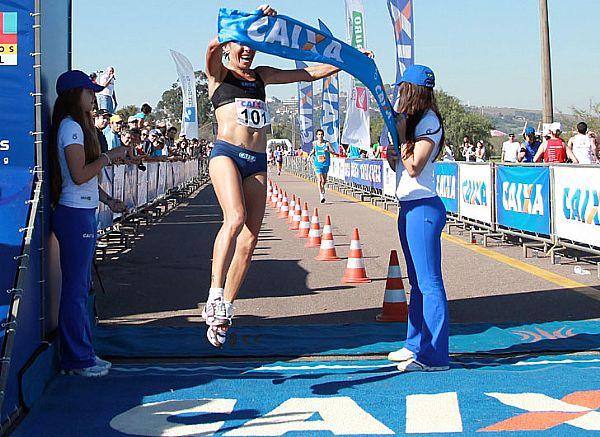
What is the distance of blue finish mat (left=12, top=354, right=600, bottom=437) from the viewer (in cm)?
491

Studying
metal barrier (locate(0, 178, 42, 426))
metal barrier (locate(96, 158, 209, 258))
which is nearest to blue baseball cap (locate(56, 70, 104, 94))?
metal barrier (locate(0, 178, 42, 426))

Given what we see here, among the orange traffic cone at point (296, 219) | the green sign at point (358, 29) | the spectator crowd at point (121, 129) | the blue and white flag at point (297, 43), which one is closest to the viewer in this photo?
the blue and white flag at point (297, 43)

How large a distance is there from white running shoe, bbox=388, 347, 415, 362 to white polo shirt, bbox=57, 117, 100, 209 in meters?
2.41

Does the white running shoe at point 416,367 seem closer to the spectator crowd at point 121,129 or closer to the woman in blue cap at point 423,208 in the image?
the woman in blue cap at point 423,208

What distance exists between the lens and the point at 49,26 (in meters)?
6.21

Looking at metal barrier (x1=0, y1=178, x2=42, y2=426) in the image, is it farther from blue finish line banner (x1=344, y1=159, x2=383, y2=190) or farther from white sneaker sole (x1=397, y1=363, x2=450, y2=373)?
blue finish line banner (x1=344, y1=159, x2=383, y2=190)

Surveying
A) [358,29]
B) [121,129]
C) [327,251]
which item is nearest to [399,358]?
[327,251]

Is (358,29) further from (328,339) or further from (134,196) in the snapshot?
(328,339)

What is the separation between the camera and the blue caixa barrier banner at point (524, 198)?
13.6 metres

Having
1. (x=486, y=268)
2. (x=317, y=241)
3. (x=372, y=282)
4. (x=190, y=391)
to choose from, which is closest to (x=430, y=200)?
(x=190, y=391)

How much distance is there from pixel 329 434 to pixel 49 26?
11.2ft

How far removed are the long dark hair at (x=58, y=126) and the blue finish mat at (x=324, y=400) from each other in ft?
4.35

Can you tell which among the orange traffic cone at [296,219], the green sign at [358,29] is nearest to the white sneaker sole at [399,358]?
the orange traffic cone at [296,219]

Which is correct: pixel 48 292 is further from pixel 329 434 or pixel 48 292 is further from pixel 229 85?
pixel 329 434
